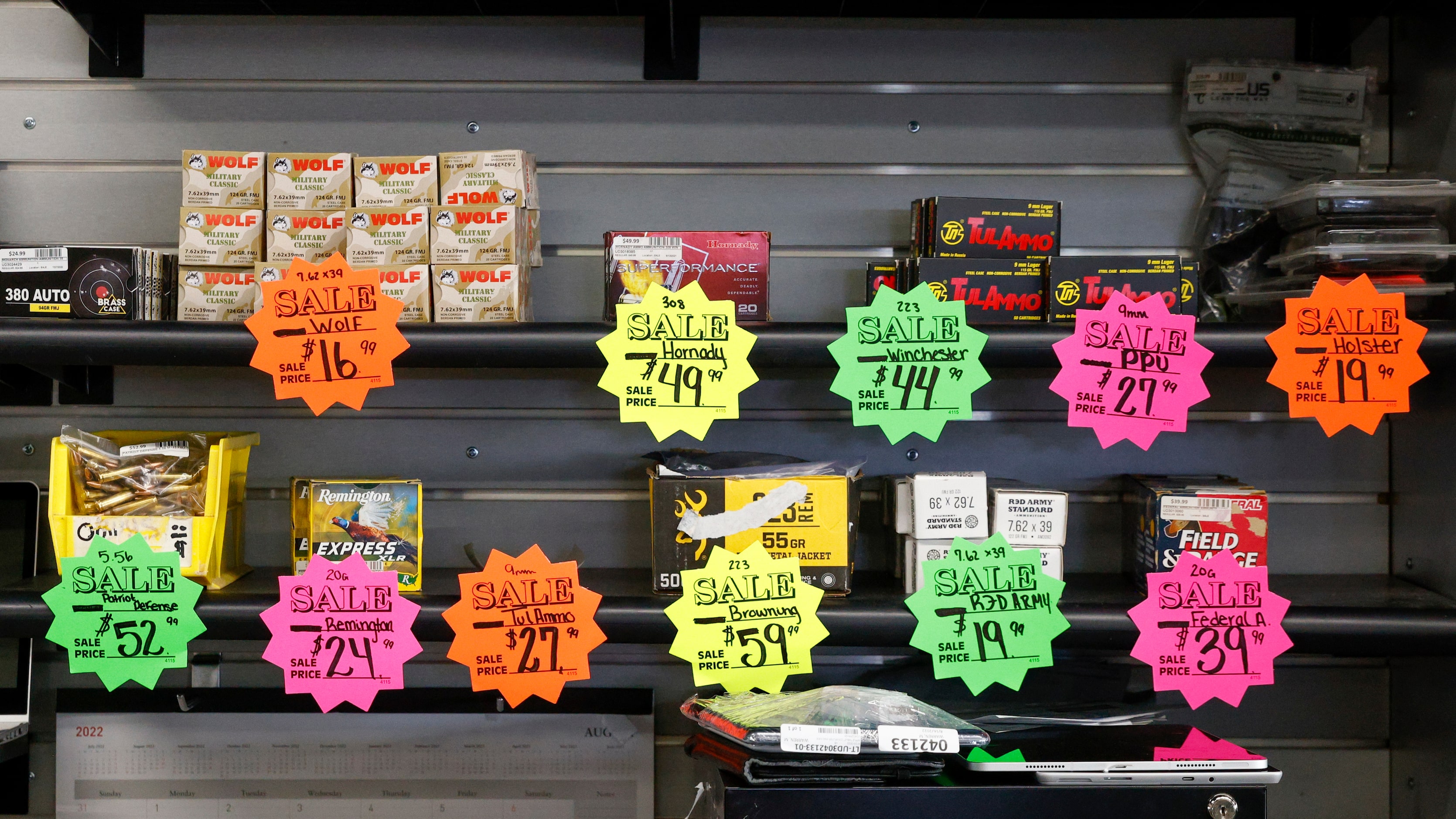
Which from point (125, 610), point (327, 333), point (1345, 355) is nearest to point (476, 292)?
point (327, 333)

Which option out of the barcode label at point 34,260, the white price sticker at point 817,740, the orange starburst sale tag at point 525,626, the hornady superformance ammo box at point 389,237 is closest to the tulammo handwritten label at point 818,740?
the white price sticker at point 817,740

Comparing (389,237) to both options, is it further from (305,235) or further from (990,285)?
(990,285)

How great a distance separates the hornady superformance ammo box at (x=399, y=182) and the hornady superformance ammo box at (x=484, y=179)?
2 centimetres

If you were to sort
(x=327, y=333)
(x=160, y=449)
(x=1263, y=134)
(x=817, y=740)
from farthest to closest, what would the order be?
1. (x=1263, y=134)
2. (x=160, y=449)
3. (x=327, y=333)
4. (x=817, y=740)

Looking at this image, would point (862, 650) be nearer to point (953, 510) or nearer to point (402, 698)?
point (953, 510)

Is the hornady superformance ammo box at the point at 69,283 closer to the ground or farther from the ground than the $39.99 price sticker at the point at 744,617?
farther from the ground

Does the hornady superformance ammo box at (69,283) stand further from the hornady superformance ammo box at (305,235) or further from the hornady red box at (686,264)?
the hornady red box at (686,264)

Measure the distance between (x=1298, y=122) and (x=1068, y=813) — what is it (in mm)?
1109

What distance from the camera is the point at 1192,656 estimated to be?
4.08 feet

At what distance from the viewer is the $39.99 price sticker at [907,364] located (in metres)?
1.19

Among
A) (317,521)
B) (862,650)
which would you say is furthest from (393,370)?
(862,650)

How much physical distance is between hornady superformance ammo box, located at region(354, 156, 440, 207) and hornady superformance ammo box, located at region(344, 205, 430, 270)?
0.03 m

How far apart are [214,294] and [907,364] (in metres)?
0.93

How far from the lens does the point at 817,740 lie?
3.54 feet
